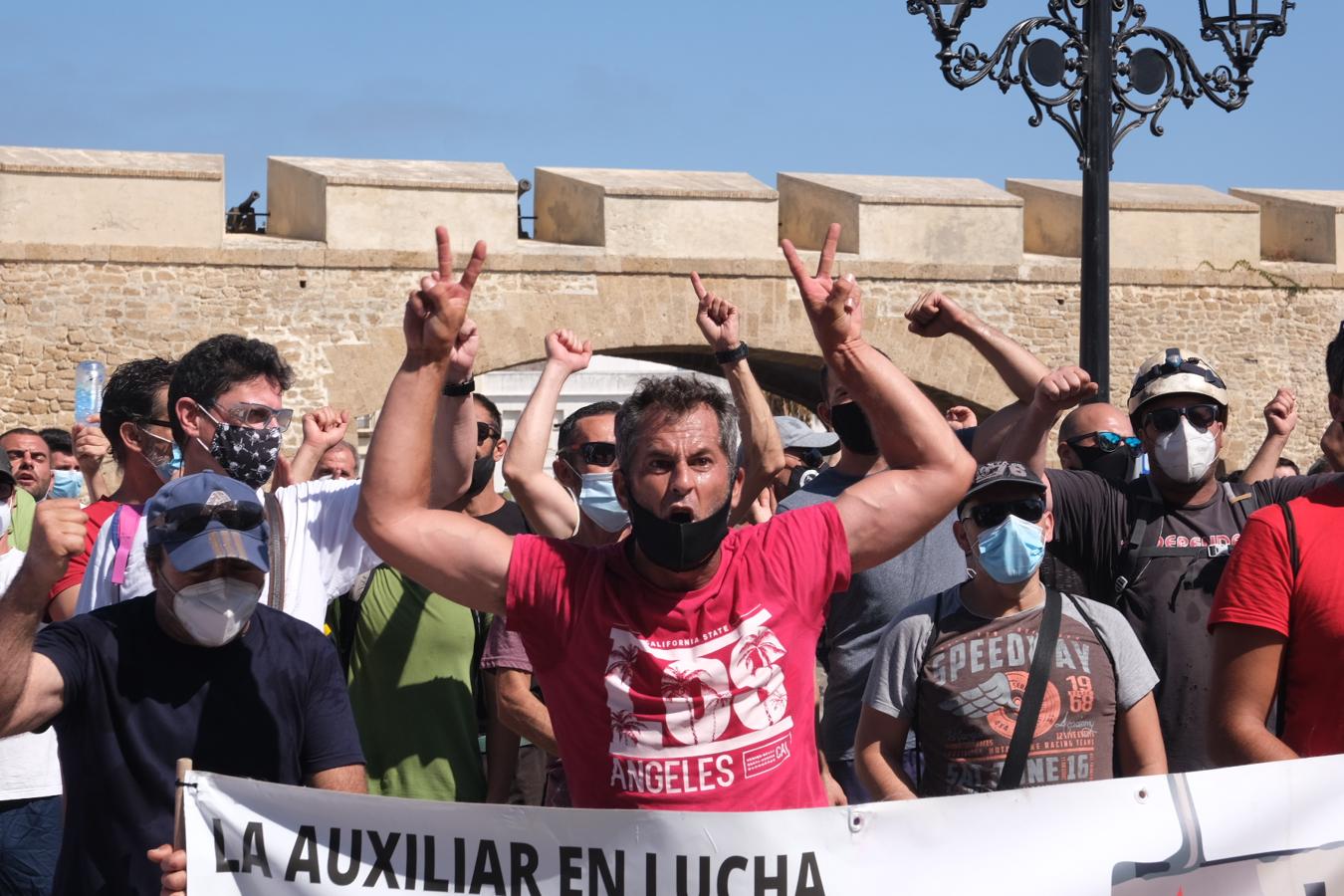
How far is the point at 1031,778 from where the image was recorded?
348 cm

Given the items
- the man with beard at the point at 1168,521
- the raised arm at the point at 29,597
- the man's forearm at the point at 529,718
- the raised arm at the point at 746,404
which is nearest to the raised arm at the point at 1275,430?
the man with beard at the point at 1168,521

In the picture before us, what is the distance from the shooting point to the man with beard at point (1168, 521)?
13.2 feet

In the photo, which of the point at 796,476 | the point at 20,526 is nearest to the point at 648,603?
the point at 796,476

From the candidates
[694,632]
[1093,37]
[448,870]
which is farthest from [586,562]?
[1093,37]

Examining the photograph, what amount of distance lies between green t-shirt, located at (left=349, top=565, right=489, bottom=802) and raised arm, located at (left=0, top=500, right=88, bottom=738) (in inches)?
73.8

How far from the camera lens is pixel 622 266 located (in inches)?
644

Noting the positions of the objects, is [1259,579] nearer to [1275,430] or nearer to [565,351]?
[565,351]

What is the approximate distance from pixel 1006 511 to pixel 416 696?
6.26ft

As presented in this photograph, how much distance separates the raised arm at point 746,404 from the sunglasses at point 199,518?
146cm

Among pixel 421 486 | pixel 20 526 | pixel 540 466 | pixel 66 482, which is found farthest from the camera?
pixel 66 482

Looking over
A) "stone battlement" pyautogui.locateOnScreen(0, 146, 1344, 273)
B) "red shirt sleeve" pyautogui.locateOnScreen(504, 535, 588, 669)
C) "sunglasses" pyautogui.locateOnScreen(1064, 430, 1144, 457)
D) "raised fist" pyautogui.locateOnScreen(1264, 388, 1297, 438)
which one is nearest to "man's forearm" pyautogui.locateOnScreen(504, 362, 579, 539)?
"red shirt sleeve" pyautogui.locateOnScreen(504, 535, 588, 669)

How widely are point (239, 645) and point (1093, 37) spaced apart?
7.00 metres

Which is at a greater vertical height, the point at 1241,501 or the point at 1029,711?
the point at 1241,501

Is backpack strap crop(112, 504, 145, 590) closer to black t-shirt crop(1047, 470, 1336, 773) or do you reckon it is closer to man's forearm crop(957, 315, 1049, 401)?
man's forearm crop(957, 315, 1049, 401)
